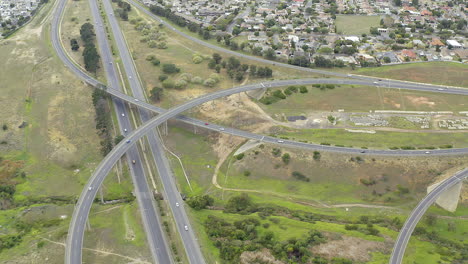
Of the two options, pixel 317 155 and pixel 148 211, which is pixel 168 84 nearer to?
pixel 148 211

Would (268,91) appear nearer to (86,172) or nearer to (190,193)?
(190,193)

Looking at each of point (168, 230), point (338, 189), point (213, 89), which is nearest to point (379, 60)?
point (213, 89)

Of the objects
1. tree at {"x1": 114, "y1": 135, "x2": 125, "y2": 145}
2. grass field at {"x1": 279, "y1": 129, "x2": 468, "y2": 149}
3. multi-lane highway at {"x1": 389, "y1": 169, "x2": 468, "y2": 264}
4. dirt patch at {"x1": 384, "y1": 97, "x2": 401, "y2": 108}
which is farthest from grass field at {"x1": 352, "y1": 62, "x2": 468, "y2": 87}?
tree at {"x1": 114, "y1": 135, "x2": 125, "y2": 145}

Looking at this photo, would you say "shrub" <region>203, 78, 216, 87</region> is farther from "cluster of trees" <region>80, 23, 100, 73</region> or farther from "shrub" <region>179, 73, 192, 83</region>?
"cluster of trees" <region>80, 23, 100, 73</region>

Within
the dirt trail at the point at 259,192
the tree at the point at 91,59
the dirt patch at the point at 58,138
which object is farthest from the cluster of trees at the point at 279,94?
the tree at the point at 91,59

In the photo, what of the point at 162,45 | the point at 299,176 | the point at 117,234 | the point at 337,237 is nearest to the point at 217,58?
the point at 162,45

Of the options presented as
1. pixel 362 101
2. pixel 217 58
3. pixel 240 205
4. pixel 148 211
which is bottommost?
pixel 240 205
